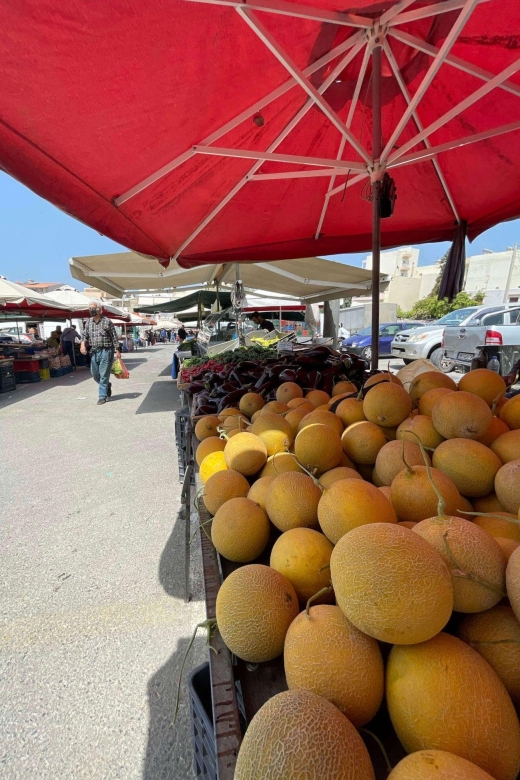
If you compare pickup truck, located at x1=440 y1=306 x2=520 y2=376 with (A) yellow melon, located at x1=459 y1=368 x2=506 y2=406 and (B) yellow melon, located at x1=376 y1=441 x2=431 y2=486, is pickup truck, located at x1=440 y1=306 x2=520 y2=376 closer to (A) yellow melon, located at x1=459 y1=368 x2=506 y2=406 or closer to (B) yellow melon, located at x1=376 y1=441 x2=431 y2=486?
(A) yellow melon, located at x1=459 y1=368 x2=506 y2=406

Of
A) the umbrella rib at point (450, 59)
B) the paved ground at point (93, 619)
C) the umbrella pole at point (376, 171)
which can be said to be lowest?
the paved ground at point (93, 619)

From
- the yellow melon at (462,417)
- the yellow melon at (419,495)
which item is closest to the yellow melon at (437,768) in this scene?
the yellow melon at (419,495)

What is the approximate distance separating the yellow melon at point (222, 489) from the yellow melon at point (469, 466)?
0.64 meters

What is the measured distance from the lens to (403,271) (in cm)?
6519

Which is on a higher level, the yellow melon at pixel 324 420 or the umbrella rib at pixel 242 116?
the umbrella rib at pixel 242 116

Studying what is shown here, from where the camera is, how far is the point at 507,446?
3.57 ft

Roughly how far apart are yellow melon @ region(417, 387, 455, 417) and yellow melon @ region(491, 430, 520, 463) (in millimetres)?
283

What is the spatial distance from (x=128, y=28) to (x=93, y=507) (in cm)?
326

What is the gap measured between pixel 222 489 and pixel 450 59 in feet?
9.03

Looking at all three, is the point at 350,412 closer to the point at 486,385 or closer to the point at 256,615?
the point at 486,385

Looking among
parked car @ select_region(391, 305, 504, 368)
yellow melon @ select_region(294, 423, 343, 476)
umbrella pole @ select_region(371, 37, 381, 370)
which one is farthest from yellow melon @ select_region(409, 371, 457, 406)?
parked car @ select_region(391, 305, 504, 368)

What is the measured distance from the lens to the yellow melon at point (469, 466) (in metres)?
1.02

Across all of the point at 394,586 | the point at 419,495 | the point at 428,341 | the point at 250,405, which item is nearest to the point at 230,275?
the point at 428,341

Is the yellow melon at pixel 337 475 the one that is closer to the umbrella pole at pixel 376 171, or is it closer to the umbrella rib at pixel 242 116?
the umbrella pole at pixel 376 171
